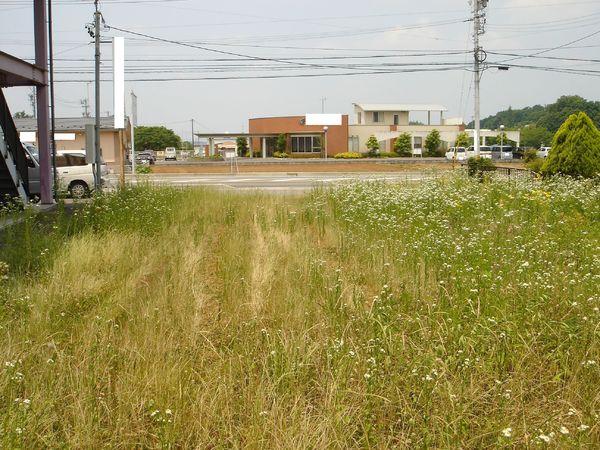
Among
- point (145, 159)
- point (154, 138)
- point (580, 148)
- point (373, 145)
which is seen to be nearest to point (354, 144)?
point (373, 145)

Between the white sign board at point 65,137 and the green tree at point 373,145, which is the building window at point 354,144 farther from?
the white sign board at point 65,137

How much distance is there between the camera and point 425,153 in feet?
206

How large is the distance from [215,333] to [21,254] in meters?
3.54

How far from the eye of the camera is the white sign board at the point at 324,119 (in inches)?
2386

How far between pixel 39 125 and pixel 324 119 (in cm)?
4671

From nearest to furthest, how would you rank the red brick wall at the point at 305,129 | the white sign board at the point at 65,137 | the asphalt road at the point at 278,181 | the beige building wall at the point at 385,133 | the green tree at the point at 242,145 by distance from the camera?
the asphalt road at the point at 278,181 → the white sign board at the point at 65,137 → the red brick wall at the point at 305,129 → the green tree at the point at 242,145 → the beige building wall at the point at 385,133

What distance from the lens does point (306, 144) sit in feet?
206

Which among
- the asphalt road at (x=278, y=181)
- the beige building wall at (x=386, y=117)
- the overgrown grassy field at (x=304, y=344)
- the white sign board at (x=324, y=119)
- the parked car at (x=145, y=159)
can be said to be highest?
the beige building wall at (x=386, y=117)

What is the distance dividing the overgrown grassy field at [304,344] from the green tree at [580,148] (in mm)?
9124

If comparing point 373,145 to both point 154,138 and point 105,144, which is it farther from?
point 154,138

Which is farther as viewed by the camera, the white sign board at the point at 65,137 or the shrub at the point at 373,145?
the shrub at the point at 373,145

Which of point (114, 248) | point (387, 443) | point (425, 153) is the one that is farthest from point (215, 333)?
point (425, 153)

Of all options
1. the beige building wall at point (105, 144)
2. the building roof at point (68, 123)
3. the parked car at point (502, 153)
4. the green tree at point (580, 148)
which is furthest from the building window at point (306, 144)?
the green tree at point (580, 148)

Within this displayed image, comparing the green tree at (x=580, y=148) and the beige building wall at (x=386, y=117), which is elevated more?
the beige building wall at (x=386, y=117)
